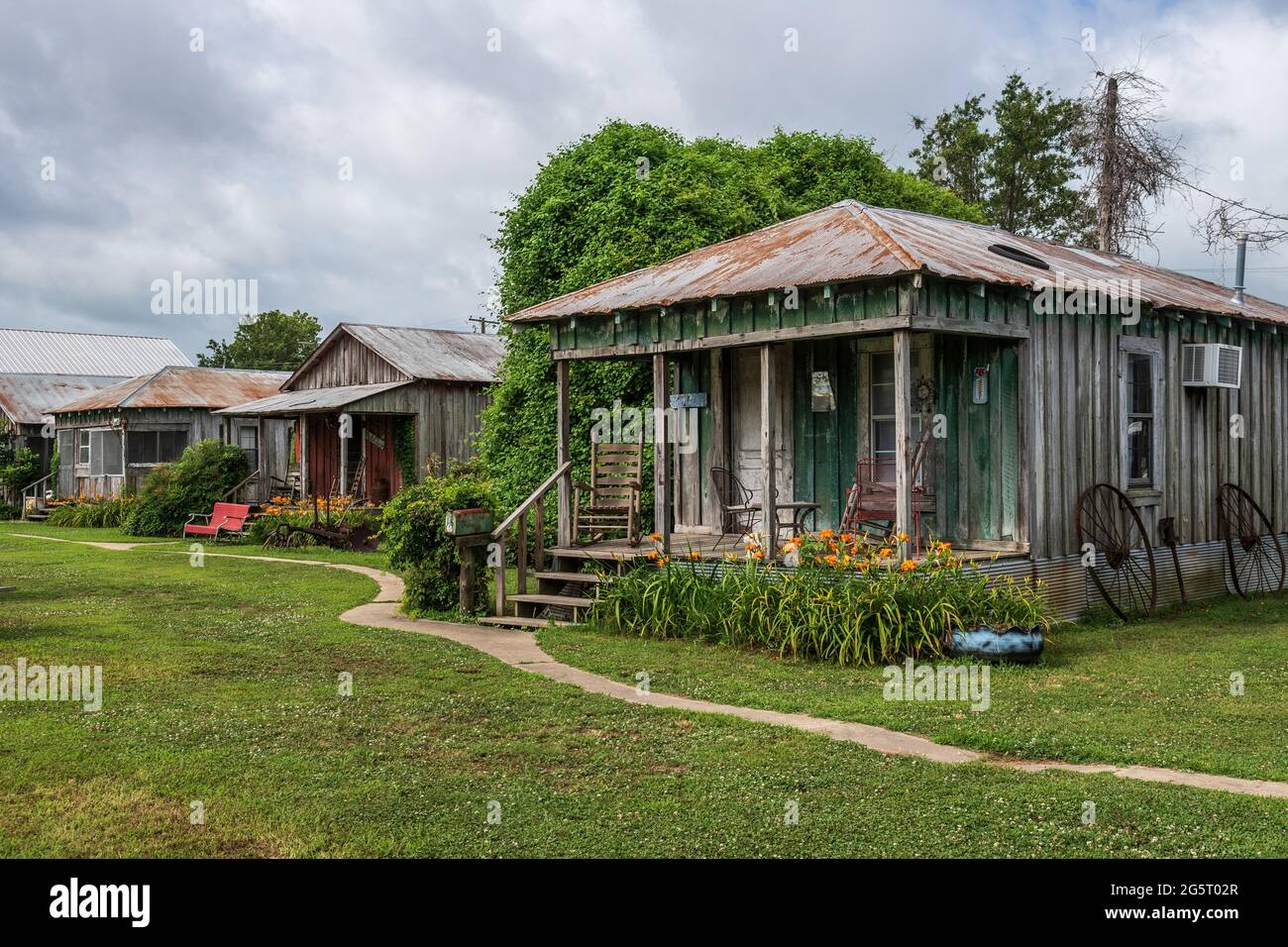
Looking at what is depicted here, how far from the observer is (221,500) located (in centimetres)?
2697

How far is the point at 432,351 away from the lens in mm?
29266

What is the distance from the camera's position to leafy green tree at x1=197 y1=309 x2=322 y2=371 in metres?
58.4

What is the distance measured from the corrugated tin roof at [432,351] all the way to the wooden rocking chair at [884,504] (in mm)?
15751

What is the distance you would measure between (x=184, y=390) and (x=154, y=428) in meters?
1.48

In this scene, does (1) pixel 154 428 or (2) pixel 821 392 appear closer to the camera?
(2) pixel 821 392

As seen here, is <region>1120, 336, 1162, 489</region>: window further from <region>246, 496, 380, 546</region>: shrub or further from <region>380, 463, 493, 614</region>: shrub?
<region>246, 496, 380, 546</region>: shrub

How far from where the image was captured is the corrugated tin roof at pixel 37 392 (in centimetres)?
3694

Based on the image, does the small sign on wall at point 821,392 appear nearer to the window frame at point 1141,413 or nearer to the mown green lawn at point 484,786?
the window frame at point 1141,413

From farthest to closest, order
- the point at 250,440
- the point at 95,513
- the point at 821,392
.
A: the point at 250,440 < the point at 95,513 < the point at 821,392

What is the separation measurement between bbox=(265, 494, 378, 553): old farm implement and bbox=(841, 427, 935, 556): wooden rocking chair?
1281 centimetres

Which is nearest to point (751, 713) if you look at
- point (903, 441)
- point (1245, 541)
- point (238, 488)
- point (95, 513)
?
point (903, 441)

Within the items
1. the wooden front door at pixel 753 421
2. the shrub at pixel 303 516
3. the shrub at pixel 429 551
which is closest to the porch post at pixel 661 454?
the wooden front door at pixel 753 421

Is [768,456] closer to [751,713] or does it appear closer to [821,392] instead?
[821,392]

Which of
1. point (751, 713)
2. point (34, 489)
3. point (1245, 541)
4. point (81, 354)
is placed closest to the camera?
point (751, 713)
